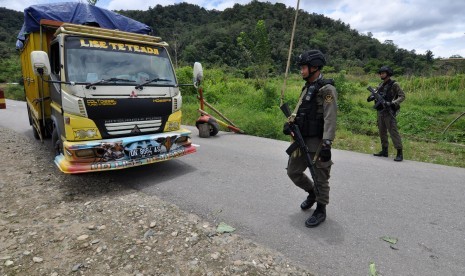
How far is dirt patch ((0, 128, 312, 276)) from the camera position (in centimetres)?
262

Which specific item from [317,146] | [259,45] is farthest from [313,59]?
[259,45]

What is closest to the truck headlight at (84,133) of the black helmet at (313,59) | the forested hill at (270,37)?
the black helmet at (313,59)

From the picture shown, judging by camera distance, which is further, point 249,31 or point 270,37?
point 270,37

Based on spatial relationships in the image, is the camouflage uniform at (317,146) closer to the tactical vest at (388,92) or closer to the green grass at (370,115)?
the tactical vest at (388,92)

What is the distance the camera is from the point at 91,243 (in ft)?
9.88

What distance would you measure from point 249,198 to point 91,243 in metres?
2.01

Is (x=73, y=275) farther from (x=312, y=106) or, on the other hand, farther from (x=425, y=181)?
(x=425, y=181)

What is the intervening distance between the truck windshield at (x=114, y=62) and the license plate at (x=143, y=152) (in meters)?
1.06

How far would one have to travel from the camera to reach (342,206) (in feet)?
12.6

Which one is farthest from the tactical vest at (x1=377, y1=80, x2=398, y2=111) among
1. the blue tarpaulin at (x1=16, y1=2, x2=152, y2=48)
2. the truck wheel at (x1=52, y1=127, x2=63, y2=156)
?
the truck wheel at (x1=52, y1=127, x2=63, y2=156)

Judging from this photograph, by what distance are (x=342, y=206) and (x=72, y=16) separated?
5.99 m

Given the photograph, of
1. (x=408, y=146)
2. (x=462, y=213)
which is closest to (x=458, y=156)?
(x=408, y=146)

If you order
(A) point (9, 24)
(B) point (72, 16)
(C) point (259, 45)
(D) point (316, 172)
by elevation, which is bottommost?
(D) point (316, 172)

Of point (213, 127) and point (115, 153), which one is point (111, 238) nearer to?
point (115, 153)
